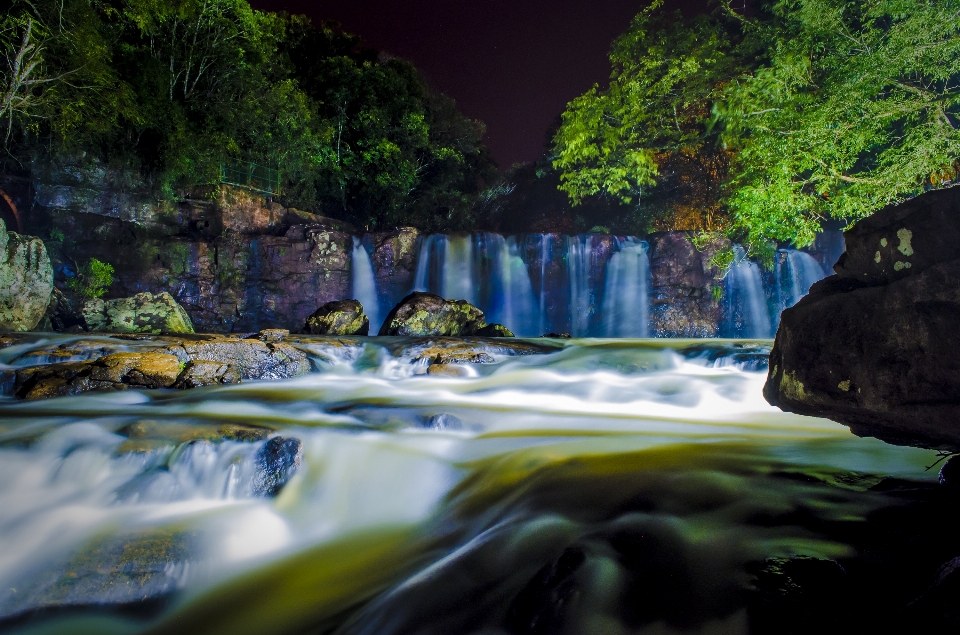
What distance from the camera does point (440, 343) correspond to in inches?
401

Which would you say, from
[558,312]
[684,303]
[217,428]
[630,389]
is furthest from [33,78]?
[684,303]

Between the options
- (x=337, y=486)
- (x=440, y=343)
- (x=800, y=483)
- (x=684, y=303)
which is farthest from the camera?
(x=684, y=303)

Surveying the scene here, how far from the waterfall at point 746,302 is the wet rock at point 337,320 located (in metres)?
13.0

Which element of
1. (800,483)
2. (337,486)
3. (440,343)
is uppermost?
(440,343)

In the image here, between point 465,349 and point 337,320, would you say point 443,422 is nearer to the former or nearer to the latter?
point 465,349

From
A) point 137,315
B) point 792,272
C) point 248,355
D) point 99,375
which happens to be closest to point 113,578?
point 99,375

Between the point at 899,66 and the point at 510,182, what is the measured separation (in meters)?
20.1

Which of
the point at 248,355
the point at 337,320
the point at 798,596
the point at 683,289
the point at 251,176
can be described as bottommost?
the point at 798,596

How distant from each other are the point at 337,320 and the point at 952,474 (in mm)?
12336

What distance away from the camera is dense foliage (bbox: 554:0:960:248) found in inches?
330

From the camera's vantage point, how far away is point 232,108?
16266 millimetres

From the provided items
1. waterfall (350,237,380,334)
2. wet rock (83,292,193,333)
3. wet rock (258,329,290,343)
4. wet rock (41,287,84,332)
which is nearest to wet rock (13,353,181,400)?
wet rock (258,329,290,343)

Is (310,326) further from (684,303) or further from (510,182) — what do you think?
(510,182)

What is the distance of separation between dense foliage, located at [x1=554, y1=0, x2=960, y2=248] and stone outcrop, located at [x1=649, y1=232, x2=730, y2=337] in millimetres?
1918
